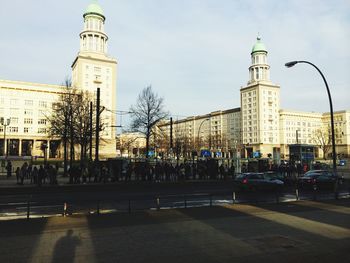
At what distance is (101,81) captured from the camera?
10831cm

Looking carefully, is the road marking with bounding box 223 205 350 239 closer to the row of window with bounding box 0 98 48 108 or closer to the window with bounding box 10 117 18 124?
the row of window with bounding box 0 98 48 108

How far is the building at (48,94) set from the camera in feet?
337

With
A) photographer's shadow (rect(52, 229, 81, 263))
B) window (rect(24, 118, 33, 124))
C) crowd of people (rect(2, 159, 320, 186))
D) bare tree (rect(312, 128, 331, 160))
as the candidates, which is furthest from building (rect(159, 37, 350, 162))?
photographer's shadow (rect(52, 229, 81, 263))

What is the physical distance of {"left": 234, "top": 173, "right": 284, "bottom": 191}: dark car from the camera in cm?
2469

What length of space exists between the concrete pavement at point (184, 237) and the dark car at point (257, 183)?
33.6ft

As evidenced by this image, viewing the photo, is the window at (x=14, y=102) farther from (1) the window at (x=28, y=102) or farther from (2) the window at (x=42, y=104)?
Answer: (2) the window at (x=42, y=104)

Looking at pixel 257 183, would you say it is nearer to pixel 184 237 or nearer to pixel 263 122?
pixel 184 237

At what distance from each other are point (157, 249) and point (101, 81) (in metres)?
104

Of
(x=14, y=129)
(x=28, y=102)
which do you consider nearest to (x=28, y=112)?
(x=28, y=102)

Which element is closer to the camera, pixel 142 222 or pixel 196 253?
pixel 196 253

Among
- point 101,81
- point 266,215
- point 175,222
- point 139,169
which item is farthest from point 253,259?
point 101,81

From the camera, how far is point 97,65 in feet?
355

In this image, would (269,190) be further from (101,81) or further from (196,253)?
(101,81)

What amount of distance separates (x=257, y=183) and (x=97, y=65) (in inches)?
3597
